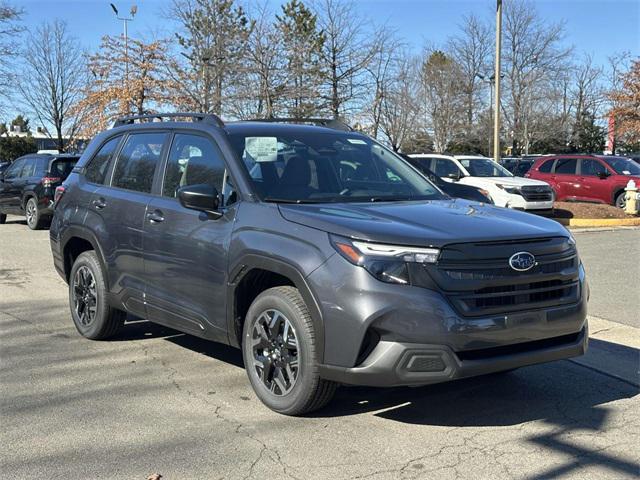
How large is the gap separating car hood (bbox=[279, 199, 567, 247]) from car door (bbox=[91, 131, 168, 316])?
5.27 feet

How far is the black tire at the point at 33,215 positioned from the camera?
15.6m

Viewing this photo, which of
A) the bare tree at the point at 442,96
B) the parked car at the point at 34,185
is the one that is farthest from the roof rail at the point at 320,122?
the bare tree at the point at 442,96

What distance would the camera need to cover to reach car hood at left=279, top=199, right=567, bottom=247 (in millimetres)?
3760

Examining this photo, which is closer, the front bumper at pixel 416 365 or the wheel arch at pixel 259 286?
the front bumper at pixel 416 365

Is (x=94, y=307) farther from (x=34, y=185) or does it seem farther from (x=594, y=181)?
(x=594, y=181)

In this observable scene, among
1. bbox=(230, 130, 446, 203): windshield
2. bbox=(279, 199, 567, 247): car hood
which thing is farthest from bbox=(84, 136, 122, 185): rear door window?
bbox=(279, 199, 567, 247): car hood

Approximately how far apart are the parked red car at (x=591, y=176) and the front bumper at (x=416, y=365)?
651 inches

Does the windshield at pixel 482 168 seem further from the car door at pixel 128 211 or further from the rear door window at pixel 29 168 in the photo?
the car door at pixel 128 211

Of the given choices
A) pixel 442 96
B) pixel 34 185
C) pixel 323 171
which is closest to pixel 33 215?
pixel 34 185

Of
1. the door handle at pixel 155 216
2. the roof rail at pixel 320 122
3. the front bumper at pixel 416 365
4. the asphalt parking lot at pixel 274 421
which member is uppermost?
the roof rail at pixel 320 122

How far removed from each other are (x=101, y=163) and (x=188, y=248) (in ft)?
6.50

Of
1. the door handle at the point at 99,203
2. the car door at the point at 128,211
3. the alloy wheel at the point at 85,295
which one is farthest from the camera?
the alloy wheel at the point at 85,295

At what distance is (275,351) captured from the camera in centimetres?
423

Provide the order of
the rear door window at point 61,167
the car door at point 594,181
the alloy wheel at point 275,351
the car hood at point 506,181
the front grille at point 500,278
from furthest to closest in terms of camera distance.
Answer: the car door at point 594,181 < the car hood at point 506,181 < the rear door window at point 61,167 < the alloy wheel at point 275,351 < the front grille at point 500,278
